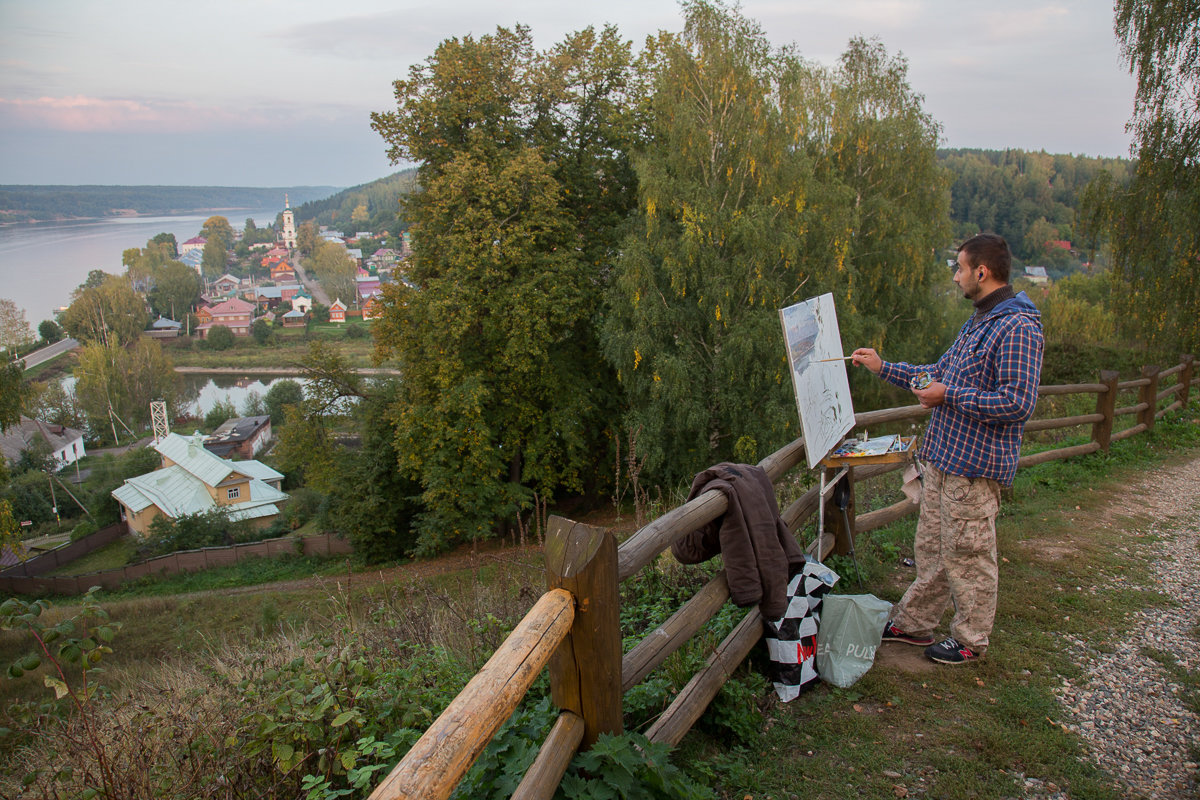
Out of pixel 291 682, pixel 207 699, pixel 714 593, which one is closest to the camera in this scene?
pixel 291 682

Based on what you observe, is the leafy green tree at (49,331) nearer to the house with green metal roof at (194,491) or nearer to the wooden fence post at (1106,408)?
the house with green metal roof at (194,491)

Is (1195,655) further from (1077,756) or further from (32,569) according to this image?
(32,569)

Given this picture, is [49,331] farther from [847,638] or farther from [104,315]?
[847,638]

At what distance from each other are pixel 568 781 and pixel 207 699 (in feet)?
8.17

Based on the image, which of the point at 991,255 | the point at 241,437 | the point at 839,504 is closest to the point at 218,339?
the point at 241,437

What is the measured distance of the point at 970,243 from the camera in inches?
126

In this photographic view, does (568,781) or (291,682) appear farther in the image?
(291,682)

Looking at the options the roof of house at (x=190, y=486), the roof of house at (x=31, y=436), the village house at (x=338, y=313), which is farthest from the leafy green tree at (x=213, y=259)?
the roof of house at (x=190, y=486)

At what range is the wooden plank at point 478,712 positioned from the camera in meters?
1.38

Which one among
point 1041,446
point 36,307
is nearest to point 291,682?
point 1041,446

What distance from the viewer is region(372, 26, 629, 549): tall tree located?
14.8m

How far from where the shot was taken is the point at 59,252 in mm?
117875

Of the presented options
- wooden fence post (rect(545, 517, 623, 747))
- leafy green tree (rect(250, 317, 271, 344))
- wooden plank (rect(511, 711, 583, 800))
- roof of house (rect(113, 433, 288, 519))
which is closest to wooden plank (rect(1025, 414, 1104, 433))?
wooden fence post (rect(545, 517, 623, 747))

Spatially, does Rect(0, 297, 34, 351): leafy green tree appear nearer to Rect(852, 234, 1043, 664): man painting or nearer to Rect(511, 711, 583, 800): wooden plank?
Rect(511, 711, 583, 800): wooden plank
